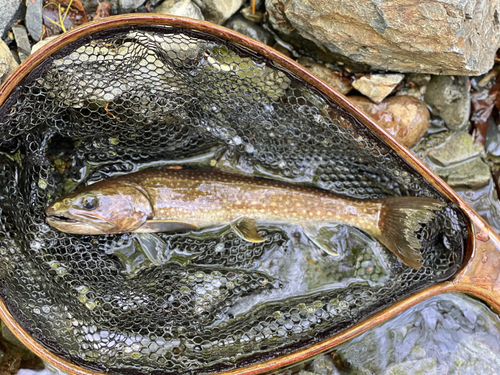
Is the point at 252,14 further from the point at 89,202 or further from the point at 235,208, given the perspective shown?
the point at 89,202

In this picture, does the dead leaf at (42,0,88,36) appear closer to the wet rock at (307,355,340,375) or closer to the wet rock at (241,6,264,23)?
the wet rock at (241,6,264,23)

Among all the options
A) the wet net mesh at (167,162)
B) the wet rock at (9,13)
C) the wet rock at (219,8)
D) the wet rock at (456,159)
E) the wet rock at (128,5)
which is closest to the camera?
the wet net mesh at (167,162)

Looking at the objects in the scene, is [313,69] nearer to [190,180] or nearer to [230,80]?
[230,80]

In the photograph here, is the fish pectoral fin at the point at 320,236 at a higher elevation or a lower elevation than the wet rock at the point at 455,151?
lower

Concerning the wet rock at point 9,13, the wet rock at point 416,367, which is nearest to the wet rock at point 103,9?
the wet rock at point 9,13

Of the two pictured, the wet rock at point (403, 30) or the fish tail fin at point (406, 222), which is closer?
the wet rock at point (403, 30)

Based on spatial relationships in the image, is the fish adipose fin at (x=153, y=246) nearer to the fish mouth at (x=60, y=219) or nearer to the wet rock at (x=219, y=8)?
the fish mouth at (x=60, y=219)

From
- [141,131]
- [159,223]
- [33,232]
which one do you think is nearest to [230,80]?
[141,131]
